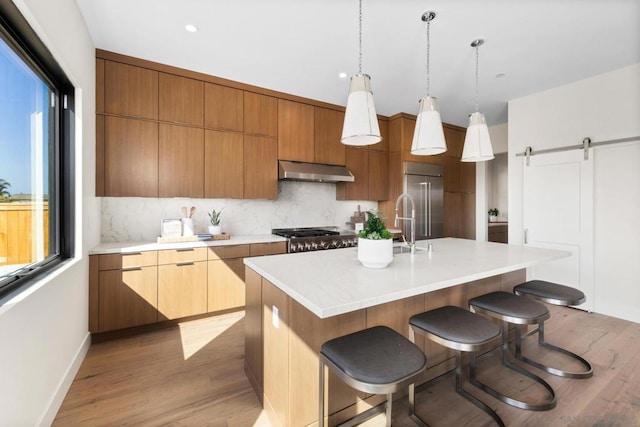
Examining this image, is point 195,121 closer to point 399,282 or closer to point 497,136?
point 399,282

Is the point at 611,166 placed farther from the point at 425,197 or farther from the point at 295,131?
the point at 295,131

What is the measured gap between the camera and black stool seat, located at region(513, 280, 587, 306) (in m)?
1.98

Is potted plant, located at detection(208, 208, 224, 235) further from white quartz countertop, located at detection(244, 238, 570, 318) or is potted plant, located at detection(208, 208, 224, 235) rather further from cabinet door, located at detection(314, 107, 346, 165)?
white quartz countertop, located at detection(244, 238, 570, 318)

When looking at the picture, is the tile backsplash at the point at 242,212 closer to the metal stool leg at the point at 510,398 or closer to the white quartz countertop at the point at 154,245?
the white quartz countertop at the point at 154,245

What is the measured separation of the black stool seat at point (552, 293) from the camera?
1.98 meters

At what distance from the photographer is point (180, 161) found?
3.17 m

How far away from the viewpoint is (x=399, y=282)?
142cm

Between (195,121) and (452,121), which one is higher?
(452,121)

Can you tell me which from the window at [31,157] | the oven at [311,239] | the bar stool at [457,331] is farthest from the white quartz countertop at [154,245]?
the bar stool at [457,331]

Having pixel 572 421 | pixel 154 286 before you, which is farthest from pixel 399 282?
pixel 154 286

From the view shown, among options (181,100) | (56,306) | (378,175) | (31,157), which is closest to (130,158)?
(181,100)

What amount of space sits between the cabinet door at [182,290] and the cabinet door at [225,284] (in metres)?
0.07

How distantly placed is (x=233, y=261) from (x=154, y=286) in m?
0.80

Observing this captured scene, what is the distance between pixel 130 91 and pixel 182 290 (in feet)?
7.01
